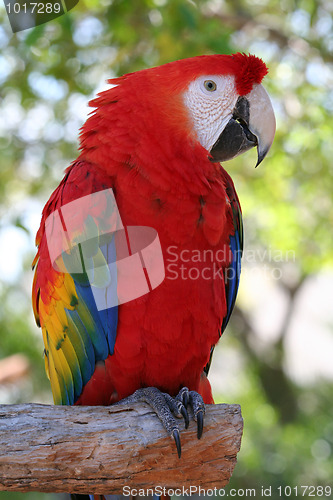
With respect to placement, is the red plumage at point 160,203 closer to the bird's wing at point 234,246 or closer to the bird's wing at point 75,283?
the bird's wing at point 75,283

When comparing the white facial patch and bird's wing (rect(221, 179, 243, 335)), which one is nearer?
the white facial patch

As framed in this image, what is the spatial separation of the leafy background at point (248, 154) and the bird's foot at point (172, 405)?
127 cm

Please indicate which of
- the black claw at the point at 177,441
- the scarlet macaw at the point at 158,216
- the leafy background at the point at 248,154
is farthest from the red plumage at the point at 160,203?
the leafy background at the point at 248,154

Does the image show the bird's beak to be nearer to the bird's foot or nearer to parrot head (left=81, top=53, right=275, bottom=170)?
parrot head (left=81, top=53, right=275, bottom=170)

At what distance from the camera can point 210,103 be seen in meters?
1.62

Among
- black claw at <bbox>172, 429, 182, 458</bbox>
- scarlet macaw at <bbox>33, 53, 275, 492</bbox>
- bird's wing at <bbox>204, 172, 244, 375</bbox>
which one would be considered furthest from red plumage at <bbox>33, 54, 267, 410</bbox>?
black claw at <bbox>172, 429, 182, 458</bbox>

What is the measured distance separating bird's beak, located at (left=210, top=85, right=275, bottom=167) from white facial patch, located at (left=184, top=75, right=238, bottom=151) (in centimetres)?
3

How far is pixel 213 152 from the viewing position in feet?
5.49

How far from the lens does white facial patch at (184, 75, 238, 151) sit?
1.60 metres

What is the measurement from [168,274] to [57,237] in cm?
40

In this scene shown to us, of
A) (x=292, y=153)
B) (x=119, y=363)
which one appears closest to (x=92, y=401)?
(x=119, y=363)

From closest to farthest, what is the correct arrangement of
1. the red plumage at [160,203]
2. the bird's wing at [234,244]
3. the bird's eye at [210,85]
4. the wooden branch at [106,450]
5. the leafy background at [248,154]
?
the wooden branch at [106,450]
the red plumage at [160,203]
the bird's eye at [210,85]
the bird's wing at [234,244]
the leafy background at [248,154]

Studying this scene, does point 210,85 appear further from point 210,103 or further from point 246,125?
point 246,125

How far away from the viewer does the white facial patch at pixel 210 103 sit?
160 cm
